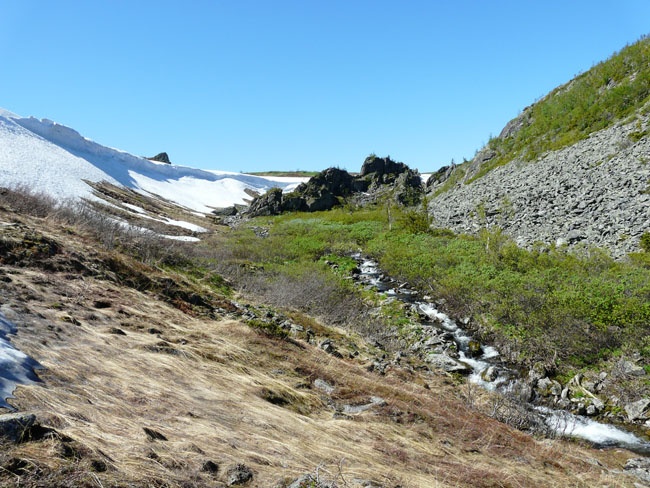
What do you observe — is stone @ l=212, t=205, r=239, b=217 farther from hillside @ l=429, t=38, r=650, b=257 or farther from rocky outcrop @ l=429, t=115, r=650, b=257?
rocky outcrop @ l=429, t=115, r=650, b=257

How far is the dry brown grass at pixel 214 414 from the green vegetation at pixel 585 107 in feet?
75.7

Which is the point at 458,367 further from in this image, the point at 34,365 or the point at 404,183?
the point at 404,183

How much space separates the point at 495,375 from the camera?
1141 cm

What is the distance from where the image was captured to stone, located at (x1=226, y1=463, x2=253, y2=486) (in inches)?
146

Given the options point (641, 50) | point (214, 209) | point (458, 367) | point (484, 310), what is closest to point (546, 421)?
point (458, 367)

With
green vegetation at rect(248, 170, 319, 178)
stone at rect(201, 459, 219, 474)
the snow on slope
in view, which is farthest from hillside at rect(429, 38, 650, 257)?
green vegetation at rect(248, 170, 319, 178)

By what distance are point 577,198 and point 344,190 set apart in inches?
2220

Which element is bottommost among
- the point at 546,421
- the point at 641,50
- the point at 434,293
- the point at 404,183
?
the point at 546,421

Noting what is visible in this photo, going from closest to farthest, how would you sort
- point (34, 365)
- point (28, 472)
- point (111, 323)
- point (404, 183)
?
1. point (28, 472)
2. point (34, 365)
3. point (111, 323)
4. point (404, 183)

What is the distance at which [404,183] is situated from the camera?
68438mm

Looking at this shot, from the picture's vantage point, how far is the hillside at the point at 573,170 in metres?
18.2

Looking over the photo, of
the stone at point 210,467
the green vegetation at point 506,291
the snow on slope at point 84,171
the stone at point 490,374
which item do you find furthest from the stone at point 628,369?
the snow on slope at point 84,171

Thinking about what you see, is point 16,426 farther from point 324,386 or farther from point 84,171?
point 84,171

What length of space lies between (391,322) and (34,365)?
12097 millimetres
